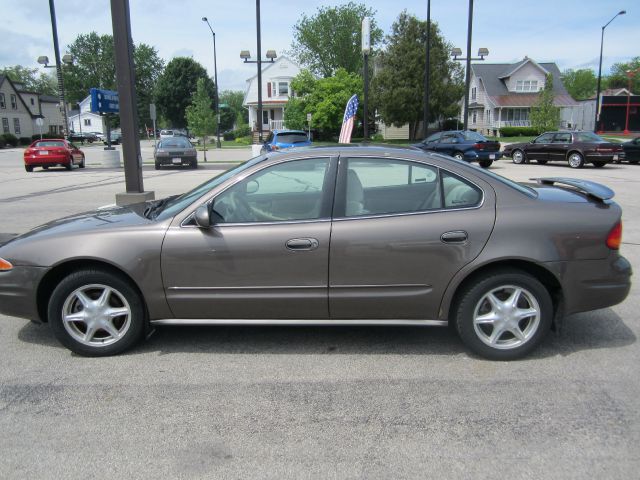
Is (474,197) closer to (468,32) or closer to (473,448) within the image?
(473,448)

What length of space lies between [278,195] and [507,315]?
192 cm

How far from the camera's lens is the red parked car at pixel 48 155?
22266 millimetres

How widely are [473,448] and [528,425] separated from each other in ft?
1.44

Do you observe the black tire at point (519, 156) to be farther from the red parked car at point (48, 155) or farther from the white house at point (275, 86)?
the white house at point (275, 86)

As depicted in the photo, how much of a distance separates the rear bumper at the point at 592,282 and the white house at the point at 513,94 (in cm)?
5234

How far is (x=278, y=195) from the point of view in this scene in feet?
13.5

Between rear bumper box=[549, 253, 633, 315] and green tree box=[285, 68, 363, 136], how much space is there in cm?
4357

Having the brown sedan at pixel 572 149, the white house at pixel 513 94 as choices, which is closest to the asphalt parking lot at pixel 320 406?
the brown sedan at pixel 572 149

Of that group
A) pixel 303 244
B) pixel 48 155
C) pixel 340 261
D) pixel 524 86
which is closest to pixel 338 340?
pixel 340 261

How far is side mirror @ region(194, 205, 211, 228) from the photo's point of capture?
12.3 feet

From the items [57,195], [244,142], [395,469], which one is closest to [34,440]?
[395,469]

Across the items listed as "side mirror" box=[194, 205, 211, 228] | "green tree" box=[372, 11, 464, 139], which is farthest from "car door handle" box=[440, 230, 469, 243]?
"green tree" box=[372, 11, 464, 139]

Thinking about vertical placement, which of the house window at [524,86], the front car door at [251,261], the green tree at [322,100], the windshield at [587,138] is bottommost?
the front car door at [251,261]

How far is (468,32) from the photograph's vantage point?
26.4 m
